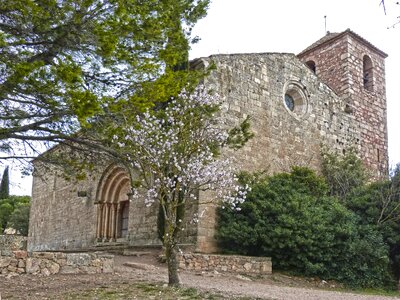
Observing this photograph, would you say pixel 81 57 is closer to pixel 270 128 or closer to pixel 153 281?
pixel 153 281

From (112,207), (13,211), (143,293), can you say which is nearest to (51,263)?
(143,293)

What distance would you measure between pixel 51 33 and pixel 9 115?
196cm

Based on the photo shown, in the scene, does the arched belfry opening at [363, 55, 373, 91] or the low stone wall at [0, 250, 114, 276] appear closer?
the low stone wall at [0, 250, 114, 276]

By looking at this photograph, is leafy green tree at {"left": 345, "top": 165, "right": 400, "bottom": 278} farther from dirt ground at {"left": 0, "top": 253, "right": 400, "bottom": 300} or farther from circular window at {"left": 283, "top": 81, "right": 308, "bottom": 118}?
circular window at {"left": 283, "top": 81, "right": 308, "bottom": 118}

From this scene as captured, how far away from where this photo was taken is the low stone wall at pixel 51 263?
913 cm

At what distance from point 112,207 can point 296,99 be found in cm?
774

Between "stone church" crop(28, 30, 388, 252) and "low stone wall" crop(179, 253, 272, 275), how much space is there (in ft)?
2.67

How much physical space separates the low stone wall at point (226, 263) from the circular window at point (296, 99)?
20.7 ft

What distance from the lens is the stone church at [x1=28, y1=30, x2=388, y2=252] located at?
47.5 ft

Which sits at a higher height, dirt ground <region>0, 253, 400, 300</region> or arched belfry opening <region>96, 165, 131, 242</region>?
arched belfry opening <region>96, 165, 131, 242</region>

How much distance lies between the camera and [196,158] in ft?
29.2

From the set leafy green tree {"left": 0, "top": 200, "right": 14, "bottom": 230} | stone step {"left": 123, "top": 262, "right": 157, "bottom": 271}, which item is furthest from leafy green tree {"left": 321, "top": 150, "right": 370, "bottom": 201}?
leafy green tree {"left": 0, "top": 200, "right": 14, "bottom": 230}

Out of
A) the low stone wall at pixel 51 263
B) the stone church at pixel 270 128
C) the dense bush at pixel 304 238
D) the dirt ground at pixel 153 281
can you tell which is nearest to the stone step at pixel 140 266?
the dirt ground at pixel 153 281

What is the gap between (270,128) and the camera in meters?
15.5
